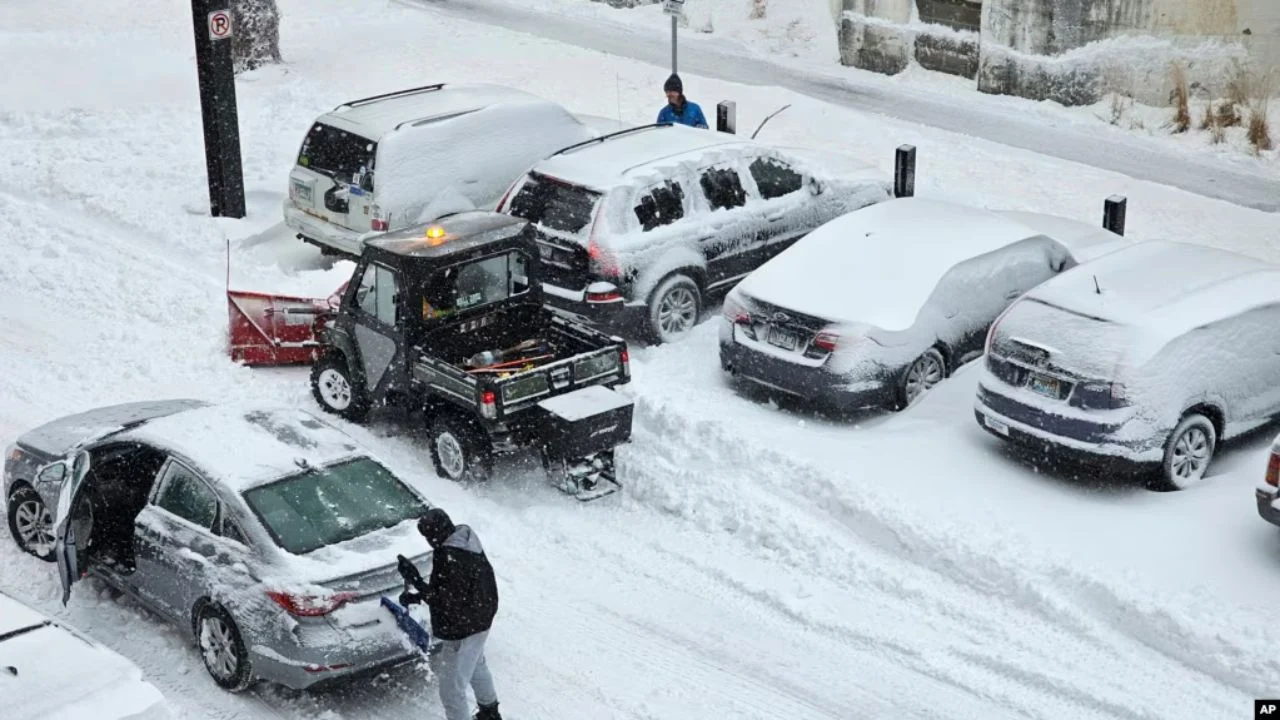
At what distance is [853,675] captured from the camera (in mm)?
9227

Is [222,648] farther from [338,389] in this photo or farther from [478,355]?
[338,389]

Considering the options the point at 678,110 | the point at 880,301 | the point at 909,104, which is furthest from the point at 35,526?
the point at 909,104

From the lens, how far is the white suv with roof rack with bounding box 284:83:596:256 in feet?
50.0

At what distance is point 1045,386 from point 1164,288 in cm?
128

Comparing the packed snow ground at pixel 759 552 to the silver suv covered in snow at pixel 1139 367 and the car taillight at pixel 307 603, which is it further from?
the car taillight at pixel 307 603

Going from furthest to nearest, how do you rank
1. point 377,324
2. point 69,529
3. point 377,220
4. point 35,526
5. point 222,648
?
1. point 377,220
2. point 377,324
3. point 35,526
4. point 69,529
5. point 222,648

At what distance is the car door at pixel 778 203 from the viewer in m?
14.7

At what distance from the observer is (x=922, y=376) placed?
12.4 metres

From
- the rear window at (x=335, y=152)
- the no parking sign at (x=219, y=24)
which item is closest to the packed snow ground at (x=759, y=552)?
the rear window at (x=335, y=152)

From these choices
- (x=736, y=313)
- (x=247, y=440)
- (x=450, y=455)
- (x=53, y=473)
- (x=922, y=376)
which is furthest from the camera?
(x=736, y=313)

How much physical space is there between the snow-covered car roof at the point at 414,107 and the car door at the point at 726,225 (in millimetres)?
3192

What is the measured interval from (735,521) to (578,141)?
711 centimetres

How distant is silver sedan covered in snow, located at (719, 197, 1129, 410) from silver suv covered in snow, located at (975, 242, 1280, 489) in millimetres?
902

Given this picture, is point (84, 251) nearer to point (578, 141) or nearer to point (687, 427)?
point (578, 141)
